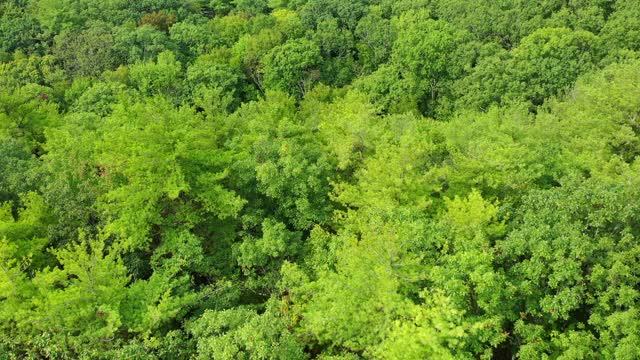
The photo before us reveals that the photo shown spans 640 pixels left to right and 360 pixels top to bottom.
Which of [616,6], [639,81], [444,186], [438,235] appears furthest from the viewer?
[616,6]

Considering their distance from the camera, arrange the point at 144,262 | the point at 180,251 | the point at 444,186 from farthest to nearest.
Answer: the point at 444,186
the point at 144,262
the point at 180,251

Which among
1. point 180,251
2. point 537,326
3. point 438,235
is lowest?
point 180,251

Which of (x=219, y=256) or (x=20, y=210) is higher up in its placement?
(x=20, y=210)

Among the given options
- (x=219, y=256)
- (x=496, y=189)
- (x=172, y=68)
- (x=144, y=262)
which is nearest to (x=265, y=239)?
(x=219, y=256)

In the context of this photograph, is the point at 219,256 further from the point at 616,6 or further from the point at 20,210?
the point at 616,6

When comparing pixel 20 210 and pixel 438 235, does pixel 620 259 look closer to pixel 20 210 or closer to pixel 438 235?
pixel 438 235

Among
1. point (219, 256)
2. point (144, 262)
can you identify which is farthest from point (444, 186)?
point (144, 262)

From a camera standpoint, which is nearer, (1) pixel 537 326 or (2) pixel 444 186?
(1) pixel 537 326
